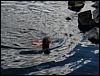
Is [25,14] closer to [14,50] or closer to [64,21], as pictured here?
[64,21]

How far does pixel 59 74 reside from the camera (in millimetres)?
19406

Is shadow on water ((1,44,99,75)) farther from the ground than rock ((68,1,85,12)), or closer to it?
closer to it

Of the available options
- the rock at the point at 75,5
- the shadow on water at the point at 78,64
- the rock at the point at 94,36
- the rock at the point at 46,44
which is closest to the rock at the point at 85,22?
the rock at the point at 94,36

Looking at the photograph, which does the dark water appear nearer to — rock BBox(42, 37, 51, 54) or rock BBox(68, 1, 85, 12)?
rock BBox(42, 37, 51, 54)

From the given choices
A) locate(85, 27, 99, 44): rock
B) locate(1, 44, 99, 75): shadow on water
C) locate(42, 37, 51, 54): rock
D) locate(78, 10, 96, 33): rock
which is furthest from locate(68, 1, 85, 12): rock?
locate(42, 37, 51, 54): rock

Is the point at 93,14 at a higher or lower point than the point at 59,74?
higher

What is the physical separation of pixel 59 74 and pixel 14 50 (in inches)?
195

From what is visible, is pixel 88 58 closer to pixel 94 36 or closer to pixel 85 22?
pixel 94 36

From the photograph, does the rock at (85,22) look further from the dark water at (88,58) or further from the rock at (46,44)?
the rock at (46,44)

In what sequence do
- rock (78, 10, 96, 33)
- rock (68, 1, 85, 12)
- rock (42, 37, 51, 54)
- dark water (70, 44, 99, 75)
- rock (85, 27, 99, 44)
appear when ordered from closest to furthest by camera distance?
1. dark water (70, 44, 99, 75)
2. rock (42, 37, 51, 54)
3. rock (85, 27, 99, 44)
4. rock (78, 10, 96, 33)
5. rock (68, 1, 85, 12)

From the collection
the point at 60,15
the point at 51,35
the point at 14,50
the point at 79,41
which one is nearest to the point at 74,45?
the point at 79,41

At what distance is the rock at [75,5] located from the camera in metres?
35.2

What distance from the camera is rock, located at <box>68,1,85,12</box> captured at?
3520 centimetres

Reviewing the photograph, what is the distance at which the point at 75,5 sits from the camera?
116 ft
